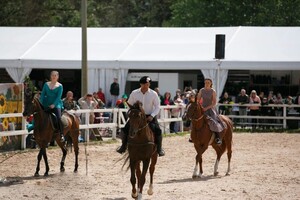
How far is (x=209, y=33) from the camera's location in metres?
35.5

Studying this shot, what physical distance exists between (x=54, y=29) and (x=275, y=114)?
38.4 ft

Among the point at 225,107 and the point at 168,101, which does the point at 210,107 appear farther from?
the point at 225,107

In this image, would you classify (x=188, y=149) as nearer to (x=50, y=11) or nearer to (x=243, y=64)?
(x=243, y=64)

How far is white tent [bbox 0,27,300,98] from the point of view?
1281 inches

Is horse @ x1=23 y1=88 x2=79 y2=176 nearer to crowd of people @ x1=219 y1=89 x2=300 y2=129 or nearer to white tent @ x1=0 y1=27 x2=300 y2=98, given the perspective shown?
white tent @ x1=0 y1=27 x2=300 y2=98

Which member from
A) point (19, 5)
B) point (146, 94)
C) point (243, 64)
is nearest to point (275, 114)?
point (243, 64)

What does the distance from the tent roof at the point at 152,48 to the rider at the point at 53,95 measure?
54.4ft

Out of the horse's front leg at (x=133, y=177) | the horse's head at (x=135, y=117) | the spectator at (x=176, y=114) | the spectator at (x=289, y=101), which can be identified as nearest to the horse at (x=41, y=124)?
the horse's front leg at (x=133, y=177)

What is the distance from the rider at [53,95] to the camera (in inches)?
637

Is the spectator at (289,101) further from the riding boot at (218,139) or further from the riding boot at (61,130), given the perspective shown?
the riding boot at (61,130)

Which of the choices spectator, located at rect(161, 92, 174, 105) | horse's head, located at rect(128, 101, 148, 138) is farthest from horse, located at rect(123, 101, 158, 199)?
spectator, located at rect(161, 92, 174, 105)

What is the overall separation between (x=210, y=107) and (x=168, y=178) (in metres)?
1.89

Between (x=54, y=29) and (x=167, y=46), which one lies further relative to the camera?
(x=54, y=29)

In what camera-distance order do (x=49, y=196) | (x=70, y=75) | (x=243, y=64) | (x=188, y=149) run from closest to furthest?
(x=49, y=196) → (x=188, y=149) → (x=243, y=64) → (x=70, y=75)
